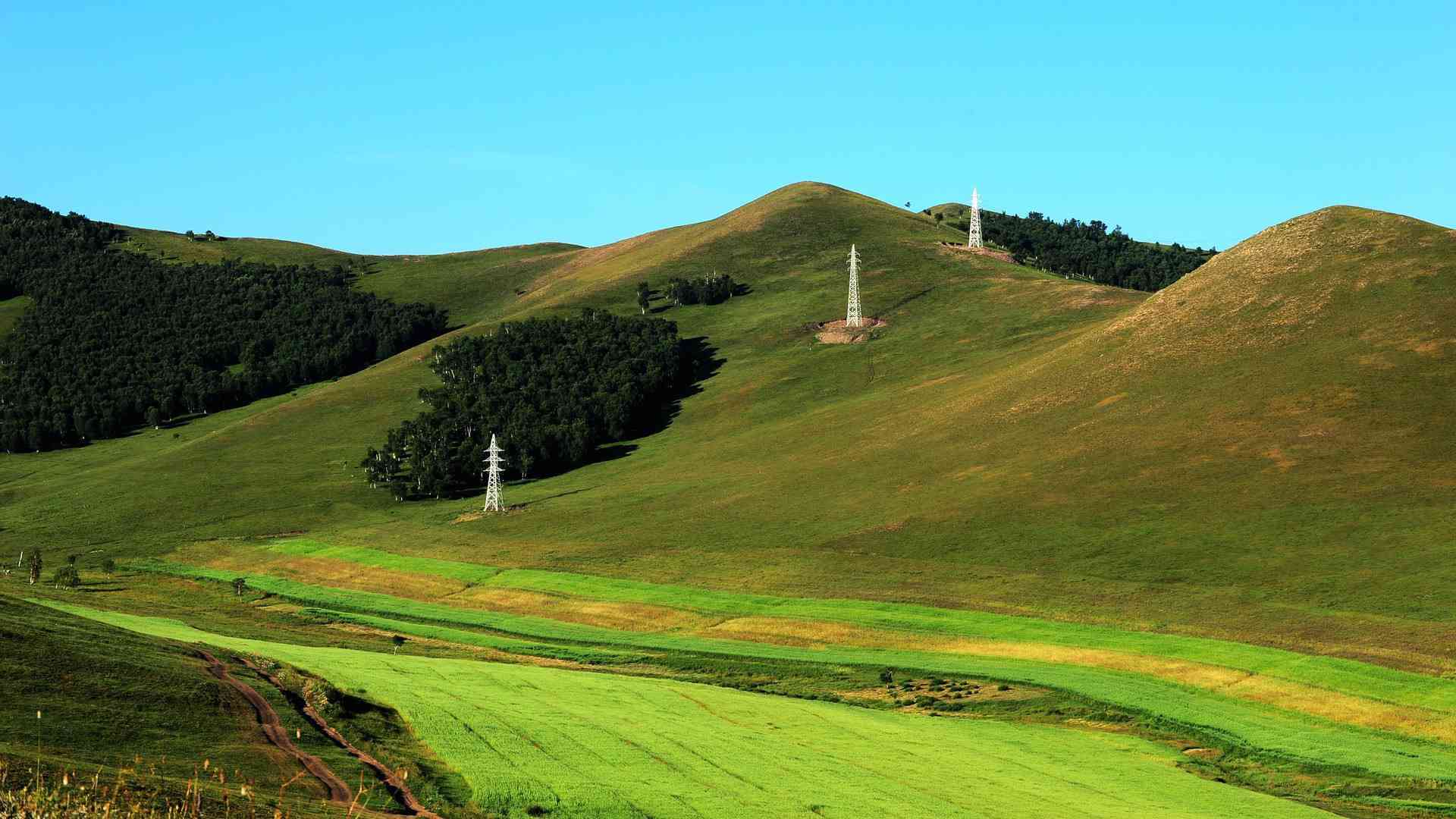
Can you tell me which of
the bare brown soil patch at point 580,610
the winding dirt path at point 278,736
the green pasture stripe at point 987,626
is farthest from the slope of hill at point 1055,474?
the winding dirt path at point 278,736

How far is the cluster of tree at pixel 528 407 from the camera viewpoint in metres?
164

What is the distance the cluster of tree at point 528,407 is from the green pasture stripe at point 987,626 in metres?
41.0

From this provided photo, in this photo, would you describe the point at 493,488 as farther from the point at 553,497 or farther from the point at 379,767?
the point at 379,767

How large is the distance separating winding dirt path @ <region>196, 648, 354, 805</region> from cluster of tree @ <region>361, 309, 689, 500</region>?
107m

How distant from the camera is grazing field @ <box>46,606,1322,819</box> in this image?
42.1 metres

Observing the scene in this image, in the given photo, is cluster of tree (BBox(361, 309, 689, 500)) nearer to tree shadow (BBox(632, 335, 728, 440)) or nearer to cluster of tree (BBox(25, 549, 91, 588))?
tree shadow (BBox(632, 335, 728, 440))

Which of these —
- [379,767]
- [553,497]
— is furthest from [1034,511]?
[379,767]

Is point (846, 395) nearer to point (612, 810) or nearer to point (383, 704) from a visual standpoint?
point (383, 704)

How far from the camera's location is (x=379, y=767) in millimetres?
42250

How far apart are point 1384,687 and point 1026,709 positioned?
18.0 meters

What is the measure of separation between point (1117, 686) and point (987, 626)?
616 inches

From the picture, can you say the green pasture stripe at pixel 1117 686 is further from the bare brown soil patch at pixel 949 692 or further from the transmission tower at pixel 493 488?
the transmission tower at pixel 493 488

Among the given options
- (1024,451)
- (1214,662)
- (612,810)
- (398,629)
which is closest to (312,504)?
(398,629)

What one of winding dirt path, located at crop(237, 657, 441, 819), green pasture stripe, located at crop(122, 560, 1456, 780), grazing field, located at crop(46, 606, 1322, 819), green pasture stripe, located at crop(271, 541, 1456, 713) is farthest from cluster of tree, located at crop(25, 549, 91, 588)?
winding dirt path, located at crop(237, 657, 441, 819)
